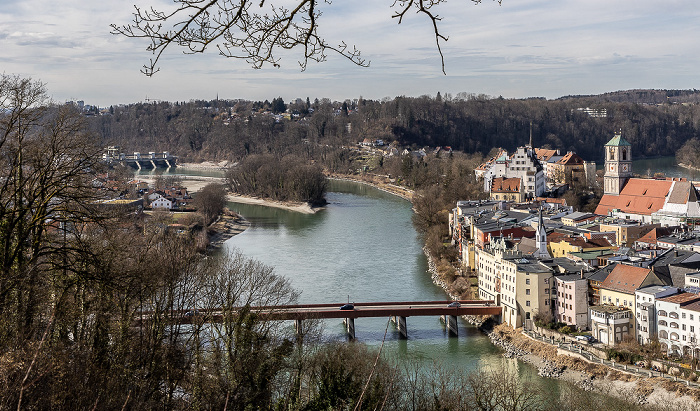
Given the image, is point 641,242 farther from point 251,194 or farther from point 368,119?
point 368,119

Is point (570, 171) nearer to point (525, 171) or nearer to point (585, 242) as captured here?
point (525, 171)

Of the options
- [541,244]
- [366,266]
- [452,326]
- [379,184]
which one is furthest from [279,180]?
[452,326]

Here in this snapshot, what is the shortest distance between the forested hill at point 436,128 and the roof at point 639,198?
20.6 meters

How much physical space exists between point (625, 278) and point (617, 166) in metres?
7.11

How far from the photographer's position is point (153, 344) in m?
4.70

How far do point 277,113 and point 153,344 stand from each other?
44.3 metres

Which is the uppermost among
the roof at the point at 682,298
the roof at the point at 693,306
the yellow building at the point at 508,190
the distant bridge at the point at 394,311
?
the yellow building at the point at 508,190

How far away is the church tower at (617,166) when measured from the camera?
15781 millimetres

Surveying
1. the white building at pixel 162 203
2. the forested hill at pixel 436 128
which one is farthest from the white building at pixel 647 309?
the forested hill at pixel 436 128

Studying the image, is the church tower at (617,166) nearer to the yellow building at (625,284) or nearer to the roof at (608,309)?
the yellow building at (625,284)

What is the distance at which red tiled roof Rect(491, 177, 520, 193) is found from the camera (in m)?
18.6

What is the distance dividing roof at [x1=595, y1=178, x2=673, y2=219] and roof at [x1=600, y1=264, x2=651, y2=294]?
5703mm

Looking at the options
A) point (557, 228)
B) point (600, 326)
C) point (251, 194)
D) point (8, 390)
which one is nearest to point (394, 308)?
point (600, 326)

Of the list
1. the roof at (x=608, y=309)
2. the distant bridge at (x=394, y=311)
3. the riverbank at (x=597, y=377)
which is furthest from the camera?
the distant bridge at (x=394, y=311)
